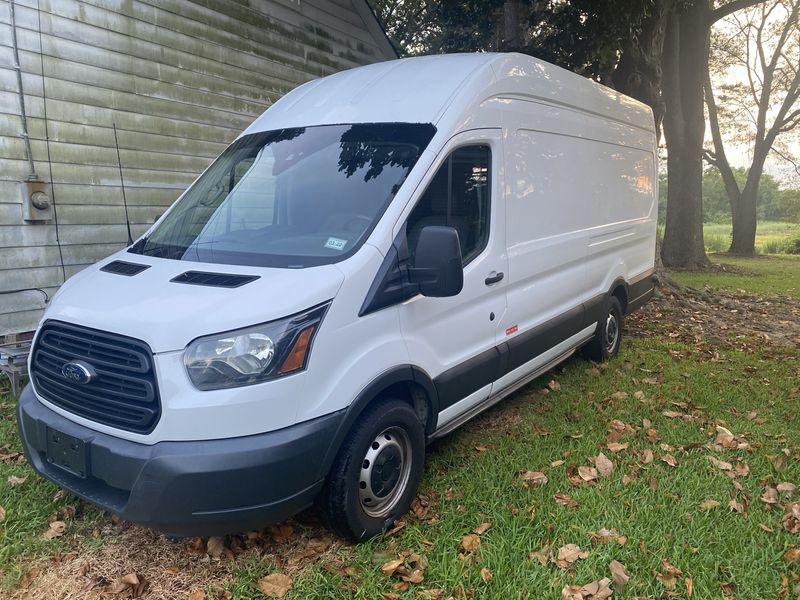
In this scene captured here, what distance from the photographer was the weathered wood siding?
19.4 feet

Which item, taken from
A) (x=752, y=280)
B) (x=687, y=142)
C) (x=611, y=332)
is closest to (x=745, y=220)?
(x=687, y=142)

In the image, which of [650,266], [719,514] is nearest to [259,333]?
[719,514]

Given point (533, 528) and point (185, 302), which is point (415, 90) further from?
point (533, 528)

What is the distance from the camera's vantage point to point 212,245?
3367mm

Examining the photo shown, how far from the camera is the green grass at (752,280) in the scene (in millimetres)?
12367

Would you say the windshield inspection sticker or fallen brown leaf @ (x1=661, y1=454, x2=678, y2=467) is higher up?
the windshield inspection sticker

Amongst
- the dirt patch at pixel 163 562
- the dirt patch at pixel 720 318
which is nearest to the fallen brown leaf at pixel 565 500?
the dirt patch at pixel 163 562

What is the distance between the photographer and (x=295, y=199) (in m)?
3.50

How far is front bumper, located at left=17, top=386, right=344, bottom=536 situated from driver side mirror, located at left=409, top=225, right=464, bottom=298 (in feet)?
2.65

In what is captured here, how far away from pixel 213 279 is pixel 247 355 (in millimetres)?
497

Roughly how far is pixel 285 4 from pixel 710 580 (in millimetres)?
8731

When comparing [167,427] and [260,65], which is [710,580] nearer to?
[167,427]

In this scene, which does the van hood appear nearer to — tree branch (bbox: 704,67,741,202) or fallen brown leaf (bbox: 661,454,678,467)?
fallen brown leaf (bbox: 661,454,678,467)

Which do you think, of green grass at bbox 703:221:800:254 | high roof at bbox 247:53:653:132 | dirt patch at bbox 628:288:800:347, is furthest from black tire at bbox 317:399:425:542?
green grass at bbox 703:221:800:254
